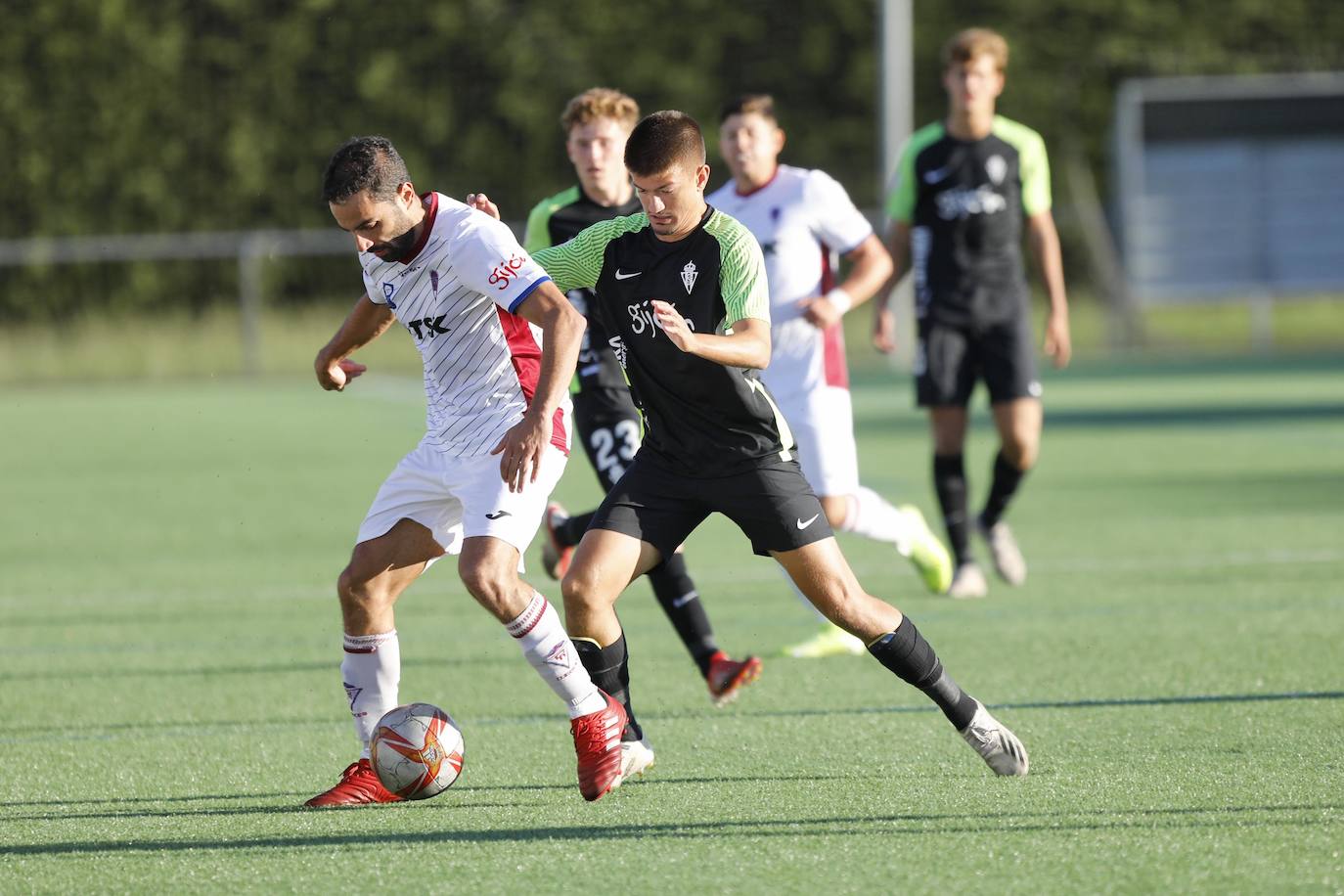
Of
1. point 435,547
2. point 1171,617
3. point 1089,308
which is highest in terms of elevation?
point 435,547

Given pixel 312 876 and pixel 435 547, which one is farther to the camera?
pixel 435 547

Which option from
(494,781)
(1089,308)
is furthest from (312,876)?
(1089,308)

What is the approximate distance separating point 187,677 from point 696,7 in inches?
996

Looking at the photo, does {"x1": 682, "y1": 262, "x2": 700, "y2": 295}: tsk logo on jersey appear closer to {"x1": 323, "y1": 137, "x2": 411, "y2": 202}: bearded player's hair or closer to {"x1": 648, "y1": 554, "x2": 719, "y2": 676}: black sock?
{"x1": 323, "y1": 137, "x2": 411, "y2": 202}: bearded player's hair

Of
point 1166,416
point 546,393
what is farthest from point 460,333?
point 1166,416

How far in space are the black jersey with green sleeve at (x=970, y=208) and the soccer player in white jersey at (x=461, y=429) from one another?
364 centimetres

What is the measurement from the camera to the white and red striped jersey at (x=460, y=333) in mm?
5035

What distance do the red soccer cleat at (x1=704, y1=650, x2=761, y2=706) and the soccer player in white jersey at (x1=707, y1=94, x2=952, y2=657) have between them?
3.03ft

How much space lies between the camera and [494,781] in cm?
516

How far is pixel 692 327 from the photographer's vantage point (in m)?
4.93

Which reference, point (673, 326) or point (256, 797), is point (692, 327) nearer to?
point (673, 326)

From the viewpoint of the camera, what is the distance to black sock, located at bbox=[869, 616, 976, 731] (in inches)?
193

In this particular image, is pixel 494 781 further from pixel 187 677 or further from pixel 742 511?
pixel 187 677

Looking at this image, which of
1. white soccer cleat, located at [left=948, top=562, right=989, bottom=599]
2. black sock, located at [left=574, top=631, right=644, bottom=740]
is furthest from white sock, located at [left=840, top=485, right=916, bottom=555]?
black sock, located at [left=574, top=631, right=644, bottom=740]
